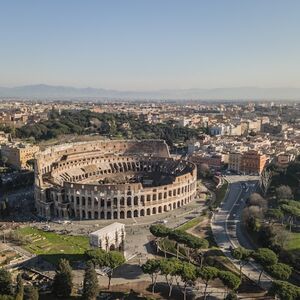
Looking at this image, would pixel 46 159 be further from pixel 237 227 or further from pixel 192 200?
pixel 237 227

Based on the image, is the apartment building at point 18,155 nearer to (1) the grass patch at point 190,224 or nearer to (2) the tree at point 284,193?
(1) the grass patch at point 190,224

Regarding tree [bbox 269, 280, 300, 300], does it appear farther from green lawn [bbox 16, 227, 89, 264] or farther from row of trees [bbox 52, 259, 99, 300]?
green lawn [bbox 16, 227, 89, 264]

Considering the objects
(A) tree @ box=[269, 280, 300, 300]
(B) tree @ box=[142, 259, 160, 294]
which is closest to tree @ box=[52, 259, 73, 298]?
(B) tree @ box=[142, 259, 160, 294]

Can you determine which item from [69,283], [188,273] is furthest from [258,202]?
[69,283]

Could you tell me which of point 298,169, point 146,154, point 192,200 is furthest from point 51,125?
point 298,169

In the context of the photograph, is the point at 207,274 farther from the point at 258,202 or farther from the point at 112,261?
the point at 258,202

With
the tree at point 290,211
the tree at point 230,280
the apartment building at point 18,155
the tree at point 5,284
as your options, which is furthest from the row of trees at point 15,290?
the apartment building at point 18,155
